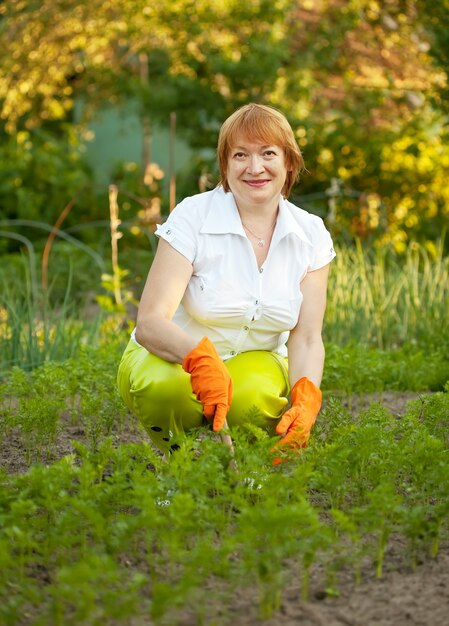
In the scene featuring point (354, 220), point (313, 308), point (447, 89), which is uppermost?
point (447, 89)

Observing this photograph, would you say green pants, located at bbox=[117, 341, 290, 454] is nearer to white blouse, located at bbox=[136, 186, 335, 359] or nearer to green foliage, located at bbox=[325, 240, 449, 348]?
white blouse, located at bbox=[136, 186, 335, 359]

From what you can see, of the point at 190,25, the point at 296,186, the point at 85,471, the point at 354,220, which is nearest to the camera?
the point at 85,471

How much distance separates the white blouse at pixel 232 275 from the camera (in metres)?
3.46

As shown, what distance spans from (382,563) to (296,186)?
7.10 m

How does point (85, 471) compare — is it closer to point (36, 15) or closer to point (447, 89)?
point (447, 89)

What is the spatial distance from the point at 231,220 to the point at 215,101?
6461 mm

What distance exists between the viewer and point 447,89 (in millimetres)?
7203

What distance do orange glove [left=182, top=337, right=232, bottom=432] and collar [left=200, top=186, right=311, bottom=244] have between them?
53 centimetres

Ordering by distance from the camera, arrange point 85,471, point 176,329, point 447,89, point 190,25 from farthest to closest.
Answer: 1. point 190,25
2. point 447,89
3. point 176,329
4. point 85,471

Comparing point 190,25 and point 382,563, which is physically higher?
point 190,25

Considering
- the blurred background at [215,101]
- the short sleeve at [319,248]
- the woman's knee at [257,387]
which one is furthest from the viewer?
the blurred background at [215,101]

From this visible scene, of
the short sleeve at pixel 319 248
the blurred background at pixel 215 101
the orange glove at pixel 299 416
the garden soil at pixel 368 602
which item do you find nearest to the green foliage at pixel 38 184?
the blurred background at pixel 215 101

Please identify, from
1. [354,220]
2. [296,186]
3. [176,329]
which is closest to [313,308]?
[176,329]

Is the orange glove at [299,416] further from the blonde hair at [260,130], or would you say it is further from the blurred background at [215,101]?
the blurred background at [215,101]
